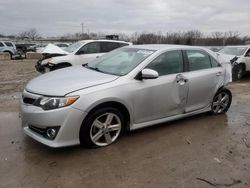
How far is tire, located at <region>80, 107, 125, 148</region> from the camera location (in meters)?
3.48

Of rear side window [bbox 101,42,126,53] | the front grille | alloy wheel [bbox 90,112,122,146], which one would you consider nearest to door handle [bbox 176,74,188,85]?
alloy wheel [bbox 90,112,122,146]

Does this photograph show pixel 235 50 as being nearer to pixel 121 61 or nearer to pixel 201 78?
pixel 201 78

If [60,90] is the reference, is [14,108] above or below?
below

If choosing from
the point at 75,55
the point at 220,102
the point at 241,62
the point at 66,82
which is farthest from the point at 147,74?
the point at 241,62

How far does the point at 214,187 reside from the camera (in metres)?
2.88

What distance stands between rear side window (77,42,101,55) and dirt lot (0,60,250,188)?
17.5 ft

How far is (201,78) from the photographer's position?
469 cm

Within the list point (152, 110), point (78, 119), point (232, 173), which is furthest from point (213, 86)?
point (78, 119)

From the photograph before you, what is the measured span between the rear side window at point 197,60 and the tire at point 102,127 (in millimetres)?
1782

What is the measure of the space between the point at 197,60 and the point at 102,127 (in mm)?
2369

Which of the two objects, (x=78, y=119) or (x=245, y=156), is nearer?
(x=78, y=119)

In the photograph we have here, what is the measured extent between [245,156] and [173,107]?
1340mm

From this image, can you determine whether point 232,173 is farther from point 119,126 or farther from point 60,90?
point 60,90

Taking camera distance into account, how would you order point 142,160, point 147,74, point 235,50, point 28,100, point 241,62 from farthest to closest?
point 235,50 → point 241,62 → point 147,74 → point 28,100 → point 142,160
